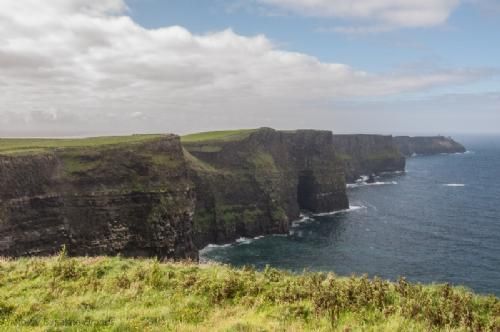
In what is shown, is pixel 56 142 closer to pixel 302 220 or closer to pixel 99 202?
pixel 99 202

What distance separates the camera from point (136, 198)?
3159 inches

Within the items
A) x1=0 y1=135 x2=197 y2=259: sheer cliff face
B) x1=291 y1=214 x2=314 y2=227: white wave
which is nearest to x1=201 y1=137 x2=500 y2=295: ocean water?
x1=291 y1=214 x2=314 y2=227: white wave

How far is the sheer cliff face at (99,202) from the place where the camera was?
68000 millimetres

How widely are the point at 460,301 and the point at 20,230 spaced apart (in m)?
67.3

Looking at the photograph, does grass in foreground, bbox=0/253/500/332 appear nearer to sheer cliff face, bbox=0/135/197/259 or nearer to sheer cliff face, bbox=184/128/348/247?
sheer cliff face, bbox=0/135/197/259

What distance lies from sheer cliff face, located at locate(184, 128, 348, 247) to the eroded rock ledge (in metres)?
0.30

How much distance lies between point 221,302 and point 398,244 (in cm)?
8841

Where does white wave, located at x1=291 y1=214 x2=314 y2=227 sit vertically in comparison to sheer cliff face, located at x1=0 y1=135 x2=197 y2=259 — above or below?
below

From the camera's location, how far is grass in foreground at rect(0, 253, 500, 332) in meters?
13.4

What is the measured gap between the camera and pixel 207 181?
4254 inches

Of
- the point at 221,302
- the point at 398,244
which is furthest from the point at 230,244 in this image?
the point at 221,302

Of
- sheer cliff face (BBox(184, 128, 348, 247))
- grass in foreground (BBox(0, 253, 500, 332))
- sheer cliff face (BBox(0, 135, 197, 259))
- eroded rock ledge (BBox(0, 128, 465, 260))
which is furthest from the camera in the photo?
sheer cliff face (BBox(184, 128, 348, 247))

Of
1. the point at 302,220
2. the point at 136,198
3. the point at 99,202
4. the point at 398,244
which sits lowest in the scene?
the point at 302,220

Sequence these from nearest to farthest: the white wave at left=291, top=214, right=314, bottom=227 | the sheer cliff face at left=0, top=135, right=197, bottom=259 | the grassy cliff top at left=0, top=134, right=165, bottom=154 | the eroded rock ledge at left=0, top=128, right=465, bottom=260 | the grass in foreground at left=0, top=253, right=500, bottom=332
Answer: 1. the grass in foreground at left=0, top=253, right=500, bottom=332
2. the sheer cliff face at left=0, top=135, right=197, bottom=259
3. the eroded rock ledge at left=0, top=128, right=465, bottom=260
4. the grassy cliff top at left=0, top=134, right=165, bottom=154
5. the white wave at left=291, top=214, right=314, bottom=227
